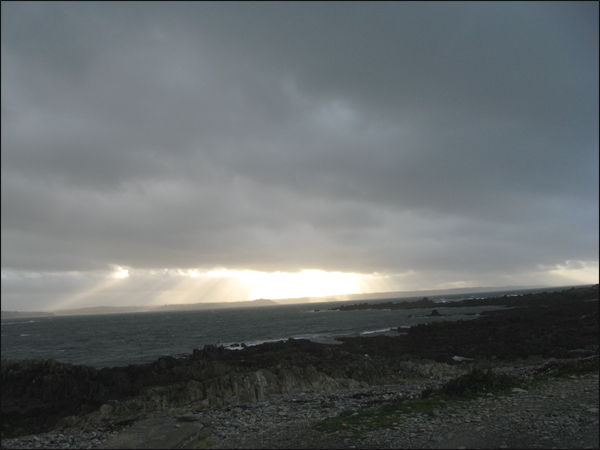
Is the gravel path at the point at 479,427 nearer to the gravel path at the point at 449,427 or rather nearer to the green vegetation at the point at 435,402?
the gravel path at the point at 449,427

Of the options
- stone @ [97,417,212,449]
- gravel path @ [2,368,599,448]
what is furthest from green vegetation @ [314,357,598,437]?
stone @ [97,417,212,449]

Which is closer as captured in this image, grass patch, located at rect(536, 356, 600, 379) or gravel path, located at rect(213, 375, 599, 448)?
gravel path, located at rect(213, 375, 599, 448)

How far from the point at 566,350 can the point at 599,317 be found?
85.8 ft

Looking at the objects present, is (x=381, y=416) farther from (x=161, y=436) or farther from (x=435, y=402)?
(x=161, y=436)

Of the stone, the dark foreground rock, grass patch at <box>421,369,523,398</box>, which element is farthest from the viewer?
the dark foreground rock

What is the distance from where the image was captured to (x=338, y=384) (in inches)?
994

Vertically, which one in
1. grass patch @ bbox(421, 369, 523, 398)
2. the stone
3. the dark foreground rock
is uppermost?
grass patch @ bbox(421, 369, 523, 398)

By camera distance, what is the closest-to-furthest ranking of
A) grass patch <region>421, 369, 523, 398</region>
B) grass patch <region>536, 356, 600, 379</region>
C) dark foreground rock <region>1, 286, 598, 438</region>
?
grass patch <region>421, 369, 523, 398</region>, grass patch <region>536, 356, 600, 379</region>, dark foreground rock <region>1, 286, 598, 438</region>

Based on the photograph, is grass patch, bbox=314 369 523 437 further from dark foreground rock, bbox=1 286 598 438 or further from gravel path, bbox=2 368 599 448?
A: dark foreground rock, bbox=1 286 598 438

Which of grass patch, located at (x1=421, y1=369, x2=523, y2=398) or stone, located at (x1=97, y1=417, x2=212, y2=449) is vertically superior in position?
grass patch, located at (x1=421, y1=369, x2=523, y2=398)

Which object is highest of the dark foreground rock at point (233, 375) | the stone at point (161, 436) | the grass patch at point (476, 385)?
the grass patch at point (476, 385)

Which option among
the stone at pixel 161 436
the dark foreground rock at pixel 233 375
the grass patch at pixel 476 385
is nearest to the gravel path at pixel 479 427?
the stone at pixel 161 436

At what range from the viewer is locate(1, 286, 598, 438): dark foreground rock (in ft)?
69.3

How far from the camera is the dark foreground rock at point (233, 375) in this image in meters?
21.1
